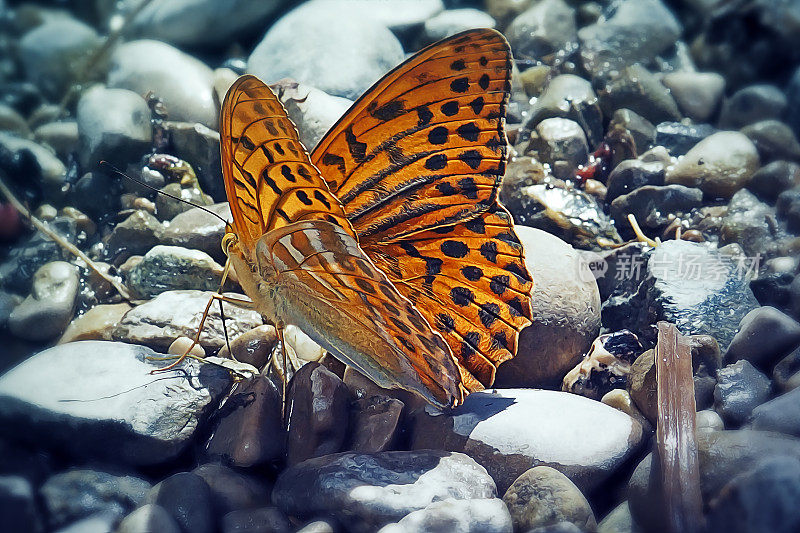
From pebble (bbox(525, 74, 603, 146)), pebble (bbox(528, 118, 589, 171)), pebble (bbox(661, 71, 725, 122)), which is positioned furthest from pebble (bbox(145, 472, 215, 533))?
pebble (bbox(661, 71, 725, 122))

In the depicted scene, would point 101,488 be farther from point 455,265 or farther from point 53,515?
point 455,265

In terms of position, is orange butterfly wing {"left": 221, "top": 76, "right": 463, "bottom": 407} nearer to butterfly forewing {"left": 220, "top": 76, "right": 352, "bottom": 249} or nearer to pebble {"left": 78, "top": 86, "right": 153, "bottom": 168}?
butterfly forewing {"left": 220, "top": 76, "right": 352, "bottom": 249}

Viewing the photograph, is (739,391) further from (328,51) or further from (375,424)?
(328,51)

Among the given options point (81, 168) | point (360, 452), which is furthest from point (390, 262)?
point (81, 168)

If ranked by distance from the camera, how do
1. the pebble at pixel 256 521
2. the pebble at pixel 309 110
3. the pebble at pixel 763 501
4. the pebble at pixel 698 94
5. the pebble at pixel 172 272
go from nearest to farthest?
the pebble at pixel 763 501 → the pebble at pixel 256 521 → the pebble at pixel 172 272 → the pebble at pixel 309 110 → the pebble at pixel 698 94

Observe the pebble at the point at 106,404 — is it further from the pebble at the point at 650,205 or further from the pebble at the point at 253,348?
the pebble at the point at 650,205

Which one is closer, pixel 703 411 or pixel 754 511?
pixel 754 511

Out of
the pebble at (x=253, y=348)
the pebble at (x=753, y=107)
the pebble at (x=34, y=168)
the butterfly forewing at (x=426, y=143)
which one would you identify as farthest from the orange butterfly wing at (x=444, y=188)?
the pebble at (x=753, y=107)
